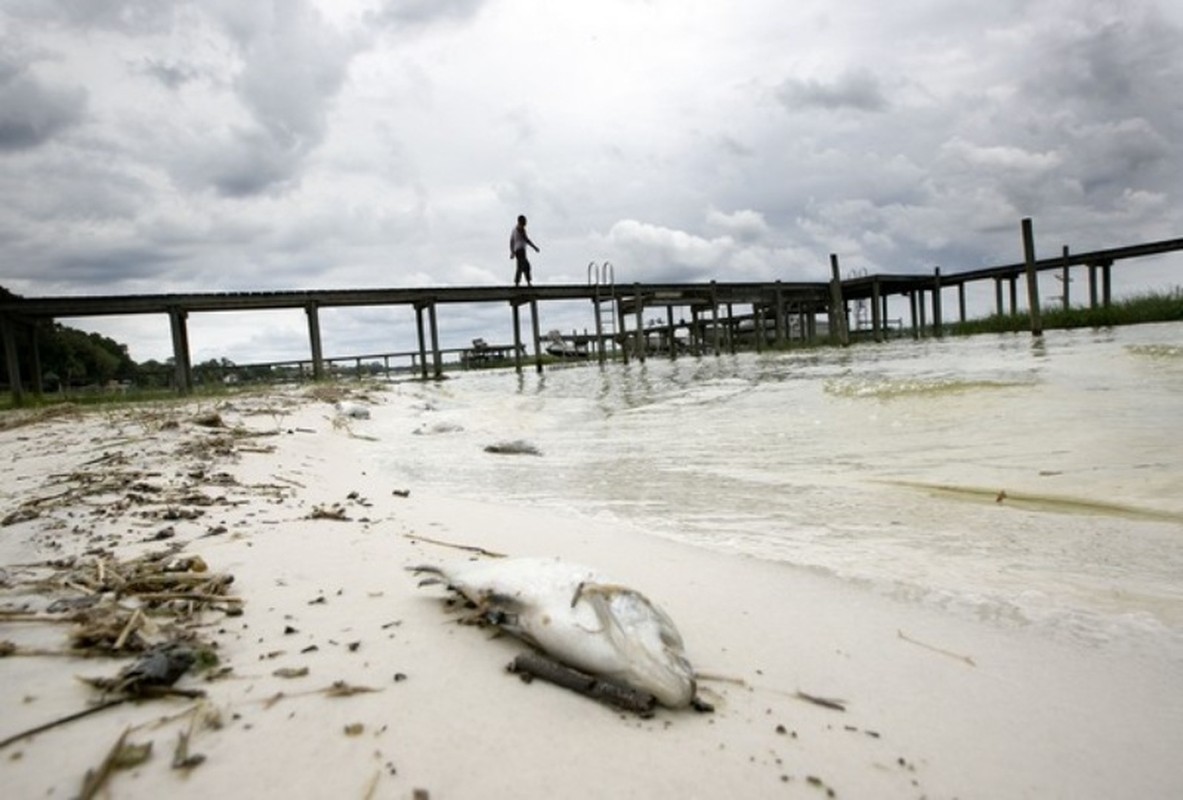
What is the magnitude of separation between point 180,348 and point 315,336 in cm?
348

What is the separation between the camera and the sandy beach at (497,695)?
3.68ft

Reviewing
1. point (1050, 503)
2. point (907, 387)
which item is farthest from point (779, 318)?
point (1050, 503)

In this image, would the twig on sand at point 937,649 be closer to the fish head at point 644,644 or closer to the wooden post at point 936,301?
the fish head at point 644,644

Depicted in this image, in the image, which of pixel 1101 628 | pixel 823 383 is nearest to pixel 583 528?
pixel 1101 628

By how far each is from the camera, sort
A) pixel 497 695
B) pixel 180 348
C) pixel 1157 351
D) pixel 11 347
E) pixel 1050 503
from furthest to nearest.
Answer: pixel 180 348 < pixel 11 347 < pixel 1157 351 < pixel 1050 503 < pixel 497 695

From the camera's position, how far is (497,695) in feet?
4.55

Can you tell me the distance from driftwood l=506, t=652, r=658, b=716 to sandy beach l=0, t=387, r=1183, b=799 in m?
0.02

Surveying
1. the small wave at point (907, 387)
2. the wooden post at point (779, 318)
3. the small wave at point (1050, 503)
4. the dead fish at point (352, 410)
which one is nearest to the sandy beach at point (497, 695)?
the small wave at point (1050, 503)

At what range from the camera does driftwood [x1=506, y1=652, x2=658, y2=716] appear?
1.34 m

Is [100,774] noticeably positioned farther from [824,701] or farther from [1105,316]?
[1105,316]

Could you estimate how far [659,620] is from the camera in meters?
1.50

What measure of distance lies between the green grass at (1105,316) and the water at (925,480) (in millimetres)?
14498

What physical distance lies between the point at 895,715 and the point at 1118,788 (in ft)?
1.27

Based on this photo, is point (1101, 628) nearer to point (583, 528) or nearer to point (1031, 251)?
point (583, 528)
